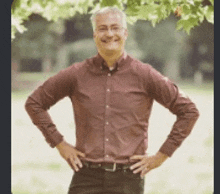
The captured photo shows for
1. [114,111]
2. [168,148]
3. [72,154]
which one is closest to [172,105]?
[168,148]

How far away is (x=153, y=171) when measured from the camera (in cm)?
1008

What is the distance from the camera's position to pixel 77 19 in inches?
1411

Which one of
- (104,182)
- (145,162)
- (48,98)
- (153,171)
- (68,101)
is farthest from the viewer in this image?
(68,101)

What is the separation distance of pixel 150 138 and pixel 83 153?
10977 mm

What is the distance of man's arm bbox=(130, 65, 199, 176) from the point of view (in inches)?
136

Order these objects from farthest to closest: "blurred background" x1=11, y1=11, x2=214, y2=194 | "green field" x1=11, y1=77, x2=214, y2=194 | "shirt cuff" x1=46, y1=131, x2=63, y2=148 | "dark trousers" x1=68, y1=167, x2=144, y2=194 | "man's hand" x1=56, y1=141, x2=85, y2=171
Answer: "blurred background" x1=11, y1=11, x2=214, y2=194, "green field" x1=11, y1=77, x2=214, y2=194, "shirt cuff" x1=46, y1=131, x2=63, y2=148, "man's hand" x1=56, y1=141, x2=85, y2=171, "dark trousers" x1=68, y1=167, x2=144, y2=194

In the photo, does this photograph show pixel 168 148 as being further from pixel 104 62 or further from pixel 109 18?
pixel 109 18

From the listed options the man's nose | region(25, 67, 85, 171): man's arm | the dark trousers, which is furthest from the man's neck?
the dark trousers

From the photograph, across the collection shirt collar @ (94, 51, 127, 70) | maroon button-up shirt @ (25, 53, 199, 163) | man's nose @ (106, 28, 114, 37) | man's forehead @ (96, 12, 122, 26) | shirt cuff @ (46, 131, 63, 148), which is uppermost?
man's forehead @ (96, 12, 122, 26)

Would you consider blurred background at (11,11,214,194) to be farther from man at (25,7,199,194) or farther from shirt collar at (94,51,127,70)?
shirt collar at (94,51,127,70)

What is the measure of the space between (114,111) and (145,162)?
1.53 ft

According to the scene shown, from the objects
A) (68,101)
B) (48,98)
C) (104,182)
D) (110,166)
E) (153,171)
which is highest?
(68,101)

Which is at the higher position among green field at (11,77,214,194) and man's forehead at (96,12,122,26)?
man's forehead at (96,12,122,26)

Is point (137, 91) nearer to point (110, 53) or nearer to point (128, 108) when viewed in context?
point (128, 108)
